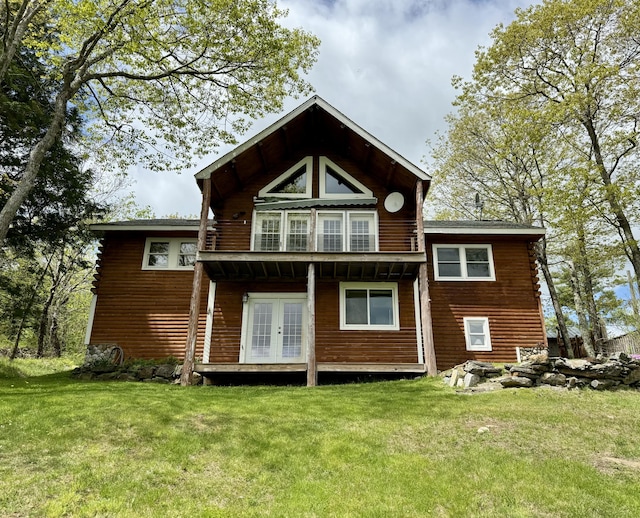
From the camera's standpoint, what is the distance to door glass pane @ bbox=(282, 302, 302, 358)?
12711 millimetres

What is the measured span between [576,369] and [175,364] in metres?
10.5

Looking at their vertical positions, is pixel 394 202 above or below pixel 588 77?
below

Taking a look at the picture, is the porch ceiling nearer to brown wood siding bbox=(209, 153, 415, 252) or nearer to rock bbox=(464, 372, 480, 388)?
brown wood siding bbox=(209, 153, 415, 252)

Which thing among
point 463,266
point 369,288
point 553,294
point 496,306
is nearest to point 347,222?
point 369,288

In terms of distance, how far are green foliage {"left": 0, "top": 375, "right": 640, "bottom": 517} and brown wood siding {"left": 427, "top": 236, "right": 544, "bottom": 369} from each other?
15.3 feet

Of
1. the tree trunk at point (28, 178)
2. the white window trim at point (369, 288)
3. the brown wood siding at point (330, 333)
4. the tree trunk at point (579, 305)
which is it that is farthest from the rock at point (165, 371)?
the tree trunk at point (579, 305)

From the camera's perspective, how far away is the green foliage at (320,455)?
4.07 m

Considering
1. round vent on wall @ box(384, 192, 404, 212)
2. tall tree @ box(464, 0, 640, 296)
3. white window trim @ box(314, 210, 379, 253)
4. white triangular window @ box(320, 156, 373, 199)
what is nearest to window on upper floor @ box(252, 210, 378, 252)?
white window trim @ box(314, 210, 379, 253)

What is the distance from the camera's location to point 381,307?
43.5 feet

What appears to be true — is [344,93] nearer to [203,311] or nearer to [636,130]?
[203,311]

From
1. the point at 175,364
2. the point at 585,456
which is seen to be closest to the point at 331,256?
the point at 175,364

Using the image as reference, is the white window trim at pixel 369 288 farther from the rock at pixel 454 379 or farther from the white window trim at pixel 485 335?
the rock at pixel 454 379

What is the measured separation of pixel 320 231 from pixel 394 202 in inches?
107

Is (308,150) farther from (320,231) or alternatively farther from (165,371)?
(165,371)
